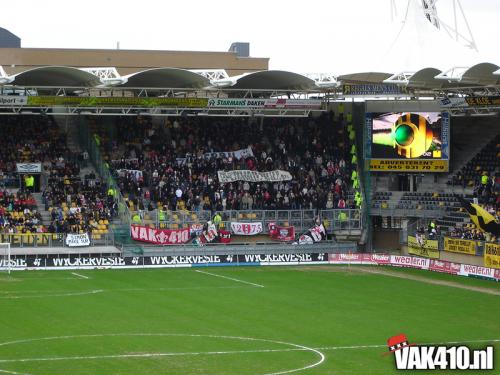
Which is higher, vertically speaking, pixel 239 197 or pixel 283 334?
pixel 239 197

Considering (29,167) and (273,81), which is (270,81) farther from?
(29,167)

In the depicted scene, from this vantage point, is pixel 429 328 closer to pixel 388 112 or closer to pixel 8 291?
pixel 8 291

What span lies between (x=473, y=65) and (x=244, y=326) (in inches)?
845

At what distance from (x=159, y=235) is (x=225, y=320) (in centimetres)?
2205

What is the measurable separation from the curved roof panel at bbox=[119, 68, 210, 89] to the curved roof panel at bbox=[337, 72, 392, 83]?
24.2 ft

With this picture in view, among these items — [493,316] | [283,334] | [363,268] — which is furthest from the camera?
[363,268]

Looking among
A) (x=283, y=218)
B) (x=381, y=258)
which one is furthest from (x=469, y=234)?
(x=283, y=218)


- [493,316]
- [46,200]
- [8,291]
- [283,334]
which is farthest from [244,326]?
[46,200]

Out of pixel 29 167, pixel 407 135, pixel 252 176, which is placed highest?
pixel 407 135

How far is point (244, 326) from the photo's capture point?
34719 millimetres

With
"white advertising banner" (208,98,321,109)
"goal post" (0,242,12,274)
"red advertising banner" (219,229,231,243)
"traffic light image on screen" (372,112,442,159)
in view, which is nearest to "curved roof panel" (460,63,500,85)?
"traffic light image on screen" (372,112,442,159)

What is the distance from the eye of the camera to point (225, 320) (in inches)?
1419

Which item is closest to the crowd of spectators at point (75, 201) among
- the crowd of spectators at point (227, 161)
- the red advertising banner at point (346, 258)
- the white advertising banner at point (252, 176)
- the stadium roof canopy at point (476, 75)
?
the crowd of spectators at point (227, 161)

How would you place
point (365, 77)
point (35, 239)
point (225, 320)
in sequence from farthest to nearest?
point (365, 77) < point (35, 239) < point (225, 320)
